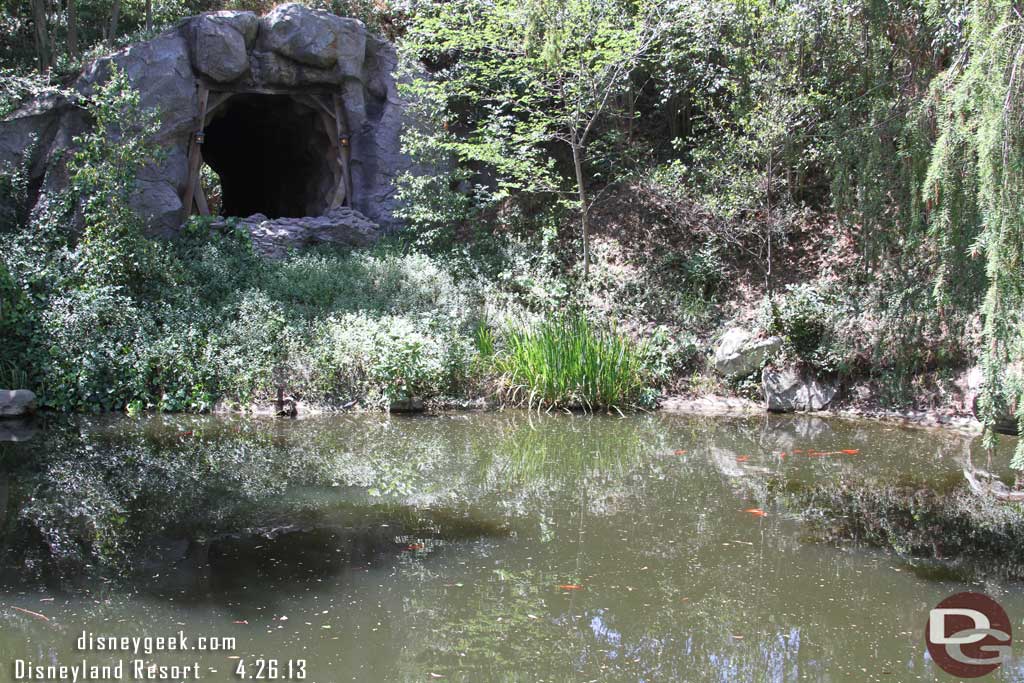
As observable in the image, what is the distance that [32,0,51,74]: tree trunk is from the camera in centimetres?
1216

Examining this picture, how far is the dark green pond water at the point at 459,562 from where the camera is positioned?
10.8 feet

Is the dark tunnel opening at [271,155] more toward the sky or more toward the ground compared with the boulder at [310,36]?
more toward the ground

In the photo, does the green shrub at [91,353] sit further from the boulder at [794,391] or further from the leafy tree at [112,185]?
the boulder at [794,391]

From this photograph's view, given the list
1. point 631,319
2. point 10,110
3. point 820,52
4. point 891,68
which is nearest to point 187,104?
point 10,110

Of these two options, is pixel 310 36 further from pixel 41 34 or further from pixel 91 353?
pixel 91 353

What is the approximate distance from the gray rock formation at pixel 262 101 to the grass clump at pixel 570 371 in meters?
4.75

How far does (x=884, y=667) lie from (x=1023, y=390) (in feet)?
5.89

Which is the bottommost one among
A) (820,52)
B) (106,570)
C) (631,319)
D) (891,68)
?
(106,570)

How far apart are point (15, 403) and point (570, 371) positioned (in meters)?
5.27

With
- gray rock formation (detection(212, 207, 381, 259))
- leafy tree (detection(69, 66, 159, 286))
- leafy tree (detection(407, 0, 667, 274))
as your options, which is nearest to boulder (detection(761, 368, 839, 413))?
leafy tree (detection(407, 0, 667, 274))

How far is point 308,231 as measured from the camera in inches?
471

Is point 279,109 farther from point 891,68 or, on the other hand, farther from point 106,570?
point 106,570

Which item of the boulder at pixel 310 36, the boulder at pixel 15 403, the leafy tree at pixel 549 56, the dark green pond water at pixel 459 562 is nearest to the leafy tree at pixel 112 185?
the boulder at pixel 15 403

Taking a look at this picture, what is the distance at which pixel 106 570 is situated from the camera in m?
Result: 4.09
